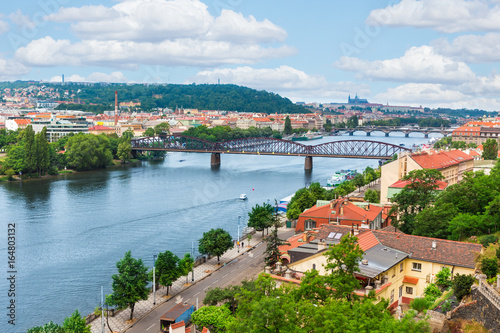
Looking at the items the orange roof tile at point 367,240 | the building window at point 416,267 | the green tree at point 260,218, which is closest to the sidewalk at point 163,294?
the green tree at point 260,218

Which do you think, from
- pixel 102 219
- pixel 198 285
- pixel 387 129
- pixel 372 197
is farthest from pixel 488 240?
pixel 387 129

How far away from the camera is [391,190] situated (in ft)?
110

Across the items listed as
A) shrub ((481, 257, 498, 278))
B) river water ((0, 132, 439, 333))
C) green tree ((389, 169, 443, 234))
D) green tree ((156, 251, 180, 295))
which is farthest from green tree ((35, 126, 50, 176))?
shrub ((481, 257, 498, 278))

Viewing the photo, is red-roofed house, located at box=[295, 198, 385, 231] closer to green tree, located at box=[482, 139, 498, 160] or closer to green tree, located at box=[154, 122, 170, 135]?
green tree, located at box=[482, 139, 498, 160]

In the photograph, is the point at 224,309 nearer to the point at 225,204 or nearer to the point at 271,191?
the point at 225,204

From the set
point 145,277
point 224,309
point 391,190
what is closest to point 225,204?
point 391,190

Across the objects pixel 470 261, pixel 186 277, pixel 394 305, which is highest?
pixel 470 261

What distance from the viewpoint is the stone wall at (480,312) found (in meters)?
10.9

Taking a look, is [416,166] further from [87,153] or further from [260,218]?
[87,153]

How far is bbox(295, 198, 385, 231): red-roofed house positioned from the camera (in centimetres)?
2700

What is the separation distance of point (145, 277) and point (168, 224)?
16093mm

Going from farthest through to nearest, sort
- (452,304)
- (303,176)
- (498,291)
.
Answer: (303,176) < (452,304) < (498,291)

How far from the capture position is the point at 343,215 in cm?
2761

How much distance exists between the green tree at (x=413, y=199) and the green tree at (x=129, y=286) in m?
12.4
